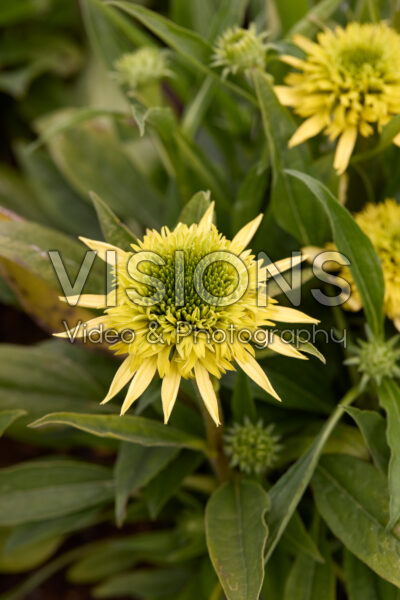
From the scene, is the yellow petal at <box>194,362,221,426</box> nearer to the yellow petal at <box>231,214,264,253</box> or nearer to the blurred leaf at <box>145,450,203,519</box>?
the yellow petal at <box>231,214,264,253</box>

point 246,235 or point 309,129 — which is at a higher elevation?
point 309,129

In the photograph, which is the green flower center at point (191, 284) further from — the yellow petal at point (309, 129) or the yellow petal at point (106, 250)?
the yellow petal at point (309, 129)

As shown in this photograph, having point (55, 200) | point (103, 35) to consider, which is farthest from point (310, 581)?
point (103, 35)

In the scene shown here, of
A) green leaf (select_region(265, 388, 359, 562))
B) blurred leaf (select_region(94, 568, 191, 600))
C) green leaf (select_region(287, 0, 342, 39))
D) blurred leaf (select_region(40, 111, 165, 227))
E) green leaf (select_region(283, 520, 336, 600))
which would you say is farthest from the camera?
blurred leaf (select_region(40, 111, 165, 227))

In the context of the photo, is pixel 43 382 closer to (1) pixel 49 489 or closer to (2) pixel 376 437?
(1) pixel 49 489

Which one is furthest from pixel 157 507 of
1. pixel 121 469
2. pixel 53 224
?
pixel 53 224

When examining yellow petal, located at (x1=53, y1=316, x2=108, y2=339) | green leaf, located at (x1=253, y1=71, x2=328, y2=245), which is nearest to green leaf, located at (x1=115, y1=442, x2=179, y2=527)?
yellow petal, located at (x1=53, y1=316, x2=108, y2=339)

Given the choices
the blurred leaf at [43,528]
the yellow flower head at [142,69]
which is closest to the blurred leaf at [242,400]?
the blurred leaf at [43,528]
